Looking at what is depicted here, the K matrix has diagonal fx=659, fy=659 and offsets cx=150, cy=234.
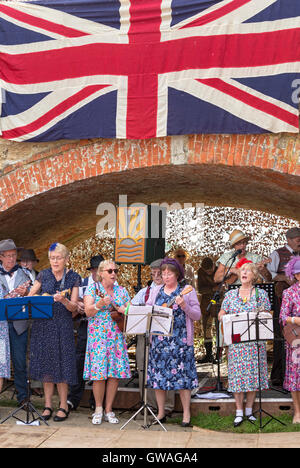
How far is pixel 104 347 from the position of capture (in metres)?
6.95

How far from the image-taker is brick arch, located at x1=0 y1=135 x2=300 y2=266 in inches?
315

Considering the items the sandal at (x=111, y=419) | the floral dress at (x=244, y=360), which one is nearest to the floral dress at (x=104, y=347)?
the sandal at (x=111, y=419)

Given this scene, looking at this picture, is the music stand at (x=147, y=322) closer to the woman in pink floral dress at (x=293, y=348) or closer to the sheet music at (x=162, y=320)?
the sheet music at (x=162, y=320)

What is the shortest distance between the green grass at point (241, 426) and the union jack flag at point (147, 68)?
332 cm

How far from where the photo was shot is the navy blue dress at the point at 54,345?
699cm

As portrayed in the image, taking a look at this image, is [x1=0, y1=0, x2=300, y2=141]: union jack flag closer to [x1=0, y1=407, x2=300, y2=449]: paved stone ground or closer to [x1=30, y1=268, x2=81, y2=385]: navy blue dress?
[x1=30, y1=268, x2=81, y2=385]: navy blue dress

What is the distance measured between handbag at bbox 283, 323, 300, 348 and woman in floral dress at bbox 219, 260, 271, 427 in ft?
1.01

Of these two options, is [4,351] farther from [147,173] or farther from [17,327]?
[147,173]

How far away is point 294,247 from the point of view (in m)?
8.27

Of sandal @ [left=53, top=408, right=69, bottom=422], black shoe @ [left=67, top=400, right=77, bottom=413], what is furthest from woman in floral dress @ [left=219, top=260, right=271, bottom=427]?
black shoe @ [left=67, top=400, right=77, bottom=413]

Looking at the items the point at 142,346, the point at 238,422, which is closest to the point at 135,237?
the point at 142,346

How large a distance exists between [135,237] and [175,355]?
2688 millimetres

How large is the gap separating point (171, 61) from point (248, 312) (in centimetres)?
346

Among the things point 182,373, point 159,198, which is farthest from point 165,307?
point 159,198
